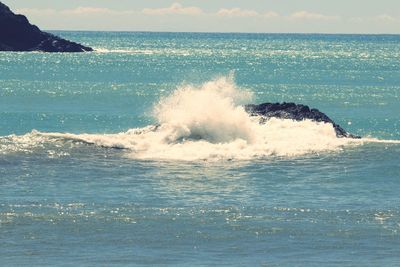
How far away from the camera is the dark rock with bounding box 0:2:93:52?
560 ft

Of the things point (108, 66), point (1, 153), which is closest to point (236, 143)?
point (1, 153)

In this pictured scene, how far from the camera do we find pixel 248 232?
32156mm

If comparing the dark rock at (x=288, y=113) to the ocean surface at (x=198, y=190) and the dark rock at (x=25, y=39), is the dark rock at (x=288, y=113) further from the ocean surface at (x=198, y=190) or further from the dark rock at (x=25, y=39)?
the dark rock at (x=25, y=39)

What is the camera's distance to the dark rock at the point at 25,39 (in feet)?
560

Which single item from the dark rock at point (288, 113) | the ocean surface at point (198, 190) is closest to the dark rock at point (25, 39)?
the ocean surface at point (198, 190)

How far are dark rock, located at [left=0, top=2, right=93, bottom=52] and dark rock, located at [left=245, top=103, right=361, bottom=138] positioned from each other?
11585 cm

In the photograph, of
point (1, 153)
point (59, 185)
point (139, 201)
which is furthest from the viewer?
point (1, 153)

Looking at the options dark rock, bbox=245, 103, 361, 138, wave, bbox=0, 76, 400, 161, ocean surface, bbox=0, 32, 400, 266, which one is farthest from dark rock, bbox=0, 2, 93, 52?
wave, bbox=0, 76, 400, 161

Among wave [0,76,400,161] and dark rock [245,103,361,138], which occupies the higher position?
dark rock [245,103,361,138]

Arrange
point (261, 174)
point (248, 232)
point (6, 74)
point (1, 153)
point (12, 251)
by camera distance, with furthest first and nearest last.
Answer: point (6, 74), point (1, 153), point (261, 174), point (248, 232), point (12, 251)

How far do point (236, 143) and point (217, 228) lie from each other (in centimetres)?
1774

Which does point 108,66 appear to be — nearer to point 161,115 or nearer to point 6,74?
point 6,74

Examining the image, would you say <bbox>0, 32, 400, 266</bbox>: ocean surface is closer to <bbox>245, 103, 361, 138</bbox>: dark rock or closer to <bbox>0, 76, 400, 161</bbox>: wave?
<bbox>0, 76, 400, 161</bbox>: wave

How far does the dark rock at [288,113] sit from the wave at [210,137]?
892 mm
